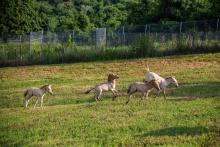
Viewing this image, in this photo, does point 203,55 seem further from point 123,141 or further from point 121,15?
point 121,15

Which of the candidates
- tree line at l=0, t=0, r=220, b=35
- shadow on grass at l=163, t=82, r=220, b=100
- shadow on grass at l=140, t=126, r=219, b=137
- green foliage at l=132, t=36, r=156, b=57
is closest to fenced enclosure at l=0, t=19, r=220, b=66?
green foliage at l=132, t=36, r=156, b=57

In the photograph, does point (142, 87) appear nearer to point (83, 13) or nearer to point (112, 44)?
point (112, 44)

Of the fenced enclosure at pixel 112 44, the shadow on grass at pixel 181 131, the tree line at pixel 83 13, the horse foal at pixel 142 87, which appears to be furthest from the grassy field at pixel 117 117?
the tree line at pixel 83 13

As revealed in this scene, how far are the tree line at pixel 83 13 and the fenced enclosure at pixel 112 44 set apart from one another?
14.0 meters

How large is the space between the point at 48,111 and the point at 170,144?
22.2 feet

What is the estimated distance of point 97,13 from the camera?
7500 centimetres

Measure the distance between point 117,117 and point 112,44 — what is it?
30.2m

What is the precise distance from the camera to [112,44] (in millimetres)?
45812

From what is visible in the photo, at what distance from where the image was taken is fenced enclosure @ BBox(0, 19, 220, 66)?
3825 cm

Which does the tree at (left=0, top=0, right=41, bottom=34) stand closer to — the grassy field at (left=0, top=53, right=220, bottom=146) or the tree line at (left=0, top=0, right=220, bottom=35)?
the tree line at (left=0, top=0, right=220, bottom=35)

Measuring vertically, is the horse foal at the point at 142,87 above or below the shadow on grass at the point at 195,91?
above

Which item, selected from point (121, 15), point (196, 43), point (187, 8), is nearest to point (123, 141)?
point (196, 43)

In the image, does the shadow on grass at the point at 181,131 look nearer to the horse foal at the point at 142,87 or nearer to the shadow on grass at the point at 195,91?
the horse foal at the point at 142,87

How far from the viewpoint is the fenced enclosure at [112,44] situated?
125 feet
